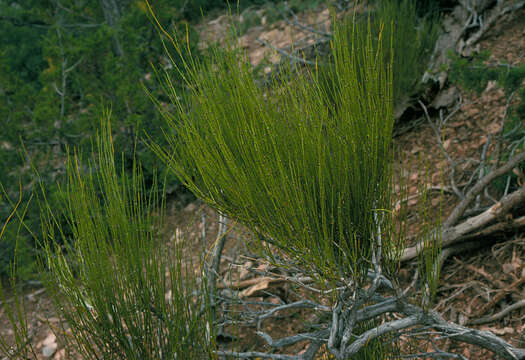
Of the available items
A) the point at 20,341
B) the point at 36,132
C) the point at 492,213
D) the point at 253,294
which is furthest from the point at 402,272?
the point at 36,132

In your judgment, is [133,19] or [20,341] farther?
[133,19]

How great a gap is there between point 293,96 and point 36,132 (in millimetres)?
2430

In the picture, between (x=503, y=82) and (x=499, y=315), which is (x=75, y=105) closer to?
(x=503, y=82)

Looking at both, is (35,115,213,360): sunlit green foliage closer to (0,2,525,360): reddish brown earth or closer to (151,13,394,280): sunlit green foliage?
(0,2,525,360): reddish brown earth

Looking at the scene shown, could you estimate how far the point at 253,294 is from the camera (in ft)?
7.29

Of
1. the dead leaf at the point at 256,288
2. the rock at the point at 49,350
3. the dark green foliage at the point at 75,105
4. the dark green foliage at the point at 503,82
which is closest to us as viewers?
the dark green foliage at the point at 503,82

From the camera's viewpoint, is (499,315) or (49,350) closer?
(499,315)

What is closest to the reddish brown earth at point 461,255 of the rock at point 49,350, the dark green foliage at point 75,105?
the rock at point 49,350

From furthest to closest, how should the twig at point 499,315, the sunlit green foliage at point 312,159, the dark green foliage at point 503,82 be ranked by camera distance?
the dark green foliage at point 503,82 → the twig at point 499,315 → the sunlit green foliage at point 312,159

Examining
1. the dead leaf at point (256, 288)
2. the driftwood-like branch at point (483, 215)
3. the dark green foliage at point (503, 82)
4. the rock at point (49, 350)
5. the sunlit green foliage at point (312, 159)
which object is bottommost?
the rock at point (49, 350)

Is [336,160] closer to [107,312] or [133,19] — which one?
[107,312]

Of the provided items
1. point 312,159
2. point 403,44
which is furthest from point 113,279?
point 403,44

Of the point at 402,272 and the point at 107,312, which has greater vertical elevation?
the point at 107,312

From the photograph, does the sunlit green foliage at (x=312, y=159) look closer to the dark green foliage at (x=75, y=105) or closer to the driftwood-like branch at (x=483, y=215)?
the driftwood-like branch at (x=483, y=215)
